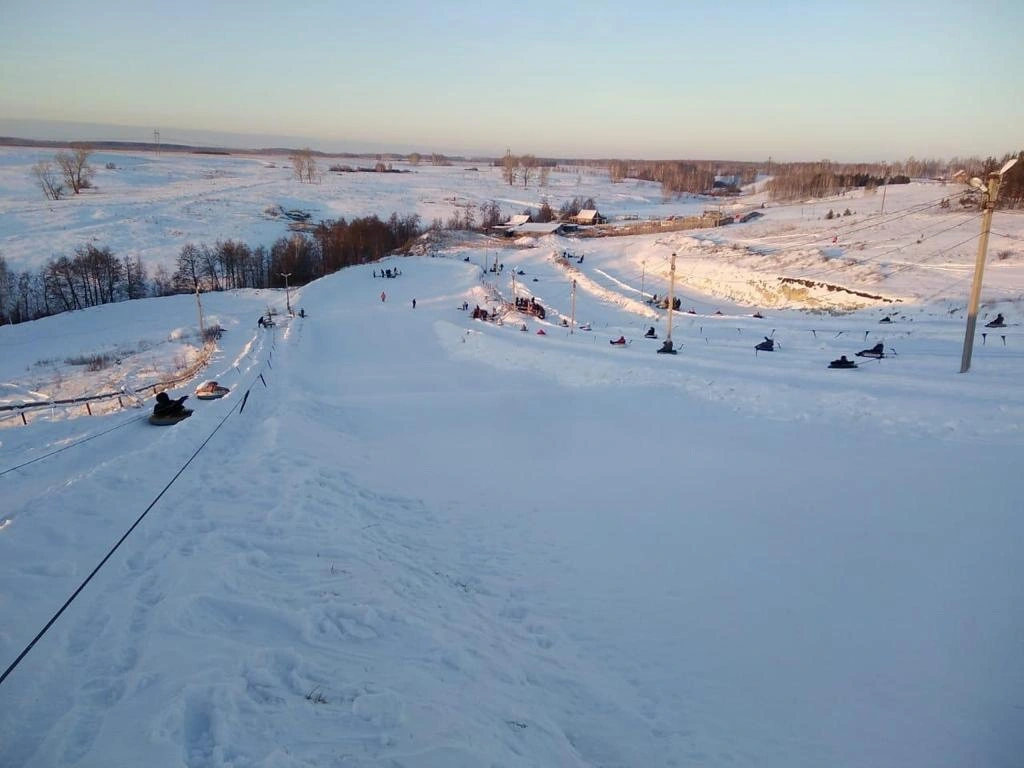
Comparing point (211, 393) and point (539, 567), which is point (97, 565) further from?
point (211, 393)

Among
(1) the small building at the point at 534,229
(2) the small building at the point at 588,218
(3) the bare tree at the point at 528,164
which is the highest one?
(3) the bare tree at the point at 528,164

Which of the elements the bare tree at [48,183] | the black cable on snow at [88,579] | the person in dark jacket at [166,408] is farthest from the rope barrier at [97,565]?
the bare tree at [48,183]

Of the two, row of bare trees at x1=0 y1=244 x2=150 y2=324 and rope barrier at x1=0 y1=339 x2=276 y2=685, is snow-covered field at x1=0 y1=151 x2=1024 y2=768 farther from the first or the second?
row of bare trees at x1=0 y1=244 x2=150 y2=324

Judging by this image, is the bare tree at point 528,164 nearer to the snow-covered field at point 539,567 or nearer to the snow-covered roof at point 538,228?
the snow-covered roof at point 538,228

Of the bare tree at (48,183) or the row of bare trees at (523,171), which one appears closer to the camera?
the bare tree at (48,183)

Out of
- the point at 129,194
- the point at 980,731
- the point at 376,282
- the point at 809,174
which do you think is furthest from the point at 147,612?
the point at 809,174

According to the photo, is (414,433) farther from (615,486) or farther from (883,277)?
(883,277)
